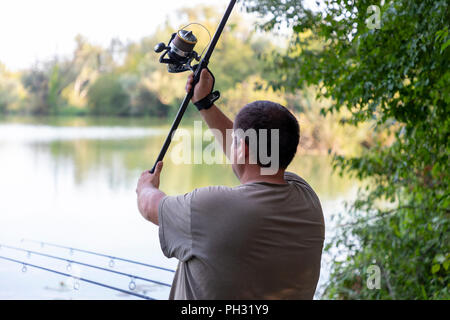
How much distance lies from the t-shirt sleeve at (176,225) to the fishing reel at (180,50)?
437 mm

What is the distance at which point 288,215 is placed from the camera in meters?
1.02

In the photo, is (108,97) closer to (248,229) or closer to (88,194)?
(88,194)

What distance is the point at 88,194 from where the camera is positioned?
9758 millimetres

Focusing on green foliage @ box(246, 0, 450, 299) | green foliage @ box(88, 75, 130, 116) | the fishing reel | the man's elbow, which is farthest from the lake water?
the man's elbow

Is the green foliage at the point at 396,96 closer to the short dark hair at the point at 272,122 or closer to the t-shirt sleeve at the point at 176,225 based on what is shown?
the short dark hair at the point at 272,122

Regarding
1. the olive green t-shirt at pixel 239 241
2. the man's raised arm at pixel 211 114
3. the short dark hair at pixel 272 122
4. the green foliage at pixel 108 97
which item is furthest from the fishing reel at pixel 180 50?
the green foliage at pixel 108 97

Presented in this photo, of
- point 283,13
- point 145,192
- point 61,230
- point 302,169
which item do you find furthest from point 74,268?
point 302,169

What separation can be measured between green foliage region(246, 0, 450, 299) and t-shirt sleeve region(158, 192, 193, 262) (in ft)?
3.42

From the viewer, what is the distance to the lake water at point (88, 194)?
562cm

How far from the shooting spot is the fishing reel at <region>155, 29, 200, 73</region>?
4.47ft

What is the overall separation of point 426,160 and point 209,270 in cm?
186

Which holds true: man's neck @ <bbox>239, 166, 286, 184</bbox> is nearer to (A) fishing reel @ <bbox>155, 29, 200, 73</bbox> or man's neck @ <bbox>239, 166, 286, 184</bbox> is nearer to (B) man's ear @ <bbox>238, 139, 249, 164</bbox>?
(B) man's ear @ <bbox>238, 139, 249, 164</bbox>

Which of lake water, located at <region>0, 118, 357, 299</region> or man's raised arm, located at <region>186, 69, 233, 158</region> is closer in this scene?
man's raised arm, located at <region>186, 69, 233, 158</region>

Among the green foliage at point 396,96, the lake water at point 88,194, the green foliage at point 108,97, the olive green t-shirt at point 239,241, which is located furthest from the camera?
the green foliage at point 108,97
